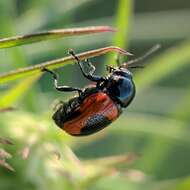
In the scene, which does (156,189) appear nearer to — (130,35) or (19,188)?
(19,188)

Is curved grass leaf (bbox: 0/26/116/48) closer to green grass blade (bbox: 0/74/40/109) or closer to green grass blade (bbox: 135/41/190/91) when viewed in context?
green grass blade (bbox: 0/74/40/109)

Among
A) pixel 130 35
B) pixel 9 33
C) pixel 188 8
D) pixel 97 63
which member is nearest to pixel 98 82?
pixel 9 33

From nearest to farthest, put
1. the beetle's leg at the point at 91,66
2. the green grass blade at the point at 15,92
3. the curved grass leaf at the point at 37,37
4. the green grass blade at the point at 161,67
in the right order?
the curved grass leaf at the point at 37,37 → the green grass blade at the point at 15,92 → the beetle's leg at the point at 91,66 → the green grass blade at the point at 161,67

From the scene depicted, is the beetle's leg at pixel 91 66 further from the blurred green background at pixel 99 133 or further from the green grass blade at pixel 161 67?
the green grass blade at pixel 161 67

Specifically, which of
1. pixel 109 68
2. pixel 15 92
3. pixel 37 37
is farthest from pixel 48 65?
pixel 109 68

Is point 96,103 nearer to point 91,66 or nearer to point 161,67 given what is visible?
point 91,66

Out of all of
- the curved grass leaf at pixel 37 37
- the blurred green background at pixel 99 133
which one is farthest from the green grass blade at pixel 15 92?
the curved grass leaf at pixel 37 37

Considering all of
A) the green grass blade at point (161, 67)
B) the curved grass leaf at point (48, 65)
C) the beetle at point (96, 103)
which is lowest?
the curved grass leaf at point (48, 65)

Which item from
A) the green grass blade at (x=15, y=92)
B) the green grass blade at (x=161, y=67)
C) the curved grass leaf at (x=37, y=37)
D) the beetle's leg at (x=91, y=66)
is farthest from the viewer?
the green grass blade at (x=161, y=67)
